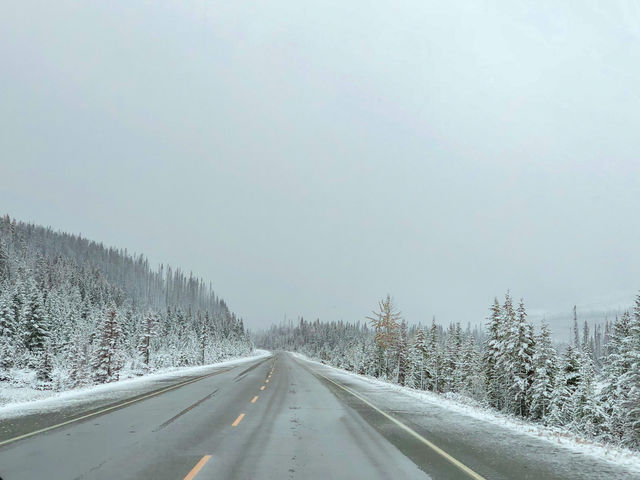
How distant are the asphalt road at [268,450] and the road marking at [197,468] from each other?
2 cm

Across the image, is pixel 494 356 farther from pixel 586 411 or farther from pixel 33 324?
pixel 33 324

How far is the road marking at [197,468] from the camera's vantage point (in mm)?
6215

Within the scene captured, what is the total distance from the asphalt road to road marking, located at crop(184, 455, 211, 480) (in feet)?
0.06

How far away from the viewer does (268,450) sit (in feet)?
26.6

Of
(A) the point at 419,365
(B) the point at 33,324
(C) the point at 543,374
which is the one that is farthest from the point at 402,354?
(B) the point at 33,324

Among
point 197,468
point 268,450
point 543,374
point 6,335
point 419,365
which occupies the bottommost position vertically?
point 419,365

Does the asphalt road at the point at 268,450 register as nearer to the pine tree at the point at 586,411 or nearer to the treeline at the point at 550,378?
the treeline at the point at 550,378

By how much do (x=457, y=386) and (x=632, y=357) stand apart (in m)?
34.4

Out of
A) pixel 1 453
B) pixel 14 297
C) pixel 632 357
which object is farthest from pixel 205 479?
pixel 14 297

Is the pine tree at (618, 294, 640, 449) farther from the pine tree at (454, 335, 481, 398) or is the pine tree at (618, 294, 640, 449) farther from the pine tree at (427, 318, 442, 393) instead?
the pine tree at (427, 318, 442, 393)

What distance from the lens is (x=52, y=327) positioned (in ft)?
234

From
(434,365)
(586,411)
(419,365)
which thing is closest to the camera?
(586,411)

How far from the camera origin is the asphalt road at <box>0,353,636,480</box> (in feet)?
21.8

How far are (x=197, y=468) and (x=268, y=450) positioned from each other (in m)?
1.79
